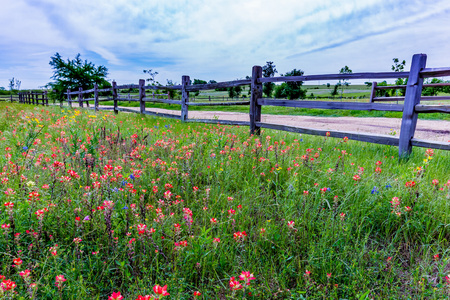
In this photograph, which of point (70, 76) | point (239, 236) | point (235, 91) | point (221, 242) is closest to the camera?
point (239, 236)

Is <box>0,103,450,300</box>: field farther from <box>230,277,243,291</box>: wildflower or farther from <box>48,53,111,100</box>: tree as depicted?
<box>48,53,111,100</box>: tree

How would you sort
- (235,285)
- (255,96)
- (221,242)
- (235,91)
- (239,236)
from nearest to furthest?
(235,285), (239,236), (221,242), (255,96), (235,91)

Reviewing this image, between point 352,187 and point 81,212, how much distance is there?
2.55 m

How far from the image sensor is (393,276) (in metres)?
1.80

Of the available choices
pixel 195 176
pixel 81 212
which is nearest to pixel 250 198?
pixel 195 176

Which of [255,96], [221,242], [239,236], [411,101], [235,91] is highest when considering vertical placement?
[235,91]

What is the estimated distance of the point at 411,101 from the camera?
4.32 meters

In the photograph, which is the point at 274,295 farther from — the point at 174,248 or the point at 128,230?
the point at 128,230

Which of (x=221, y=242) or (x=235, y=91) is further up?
(x=235, y=91)

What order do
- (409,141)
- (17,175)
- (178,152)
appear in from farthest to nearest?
(409,141) < (178,152) < (17,175)

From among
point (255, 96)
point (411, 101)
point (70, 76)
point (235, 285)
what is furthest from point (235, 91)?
point (235, 285)

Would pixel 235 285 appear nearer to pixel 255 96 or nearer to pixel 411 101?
pixel 411 101

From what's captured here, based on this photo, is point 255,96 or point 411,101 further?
point 255,96

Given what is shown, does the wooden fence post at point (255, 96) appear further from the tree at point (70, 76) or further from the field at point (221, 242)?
the tree at point (70, 76)
